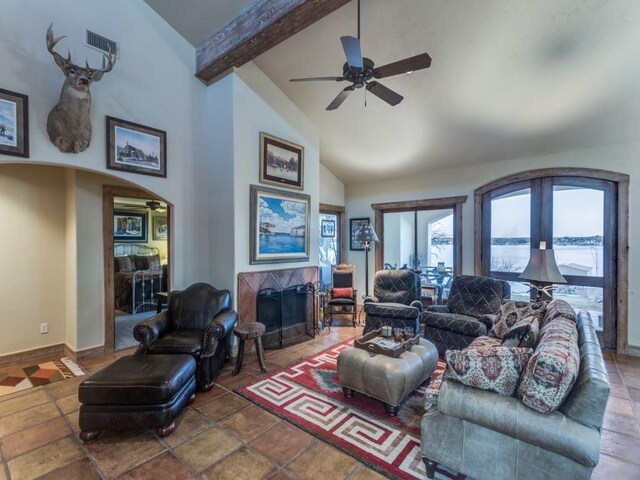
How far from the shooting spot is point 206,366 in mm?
3133

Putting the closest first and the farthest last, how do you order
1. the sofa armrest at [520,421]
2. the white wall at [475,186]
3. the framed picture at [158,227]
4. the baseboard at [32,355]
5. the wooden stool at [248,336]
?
the sofa armrest at [520,421], the wooden stool at [248,336], the baseboard at [32,355], the white wall at [475,186], the framed picture at [158,227]

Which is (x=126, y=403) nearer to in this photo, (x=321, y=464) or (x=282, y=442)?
(x=282, y=442)

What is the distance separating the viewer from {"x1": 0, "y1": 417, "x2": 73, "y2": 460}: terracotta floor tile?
226 cm

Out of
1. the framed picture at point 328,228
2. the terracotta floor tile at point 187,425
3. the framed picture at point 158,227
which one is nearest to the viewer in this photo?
the terracotta floor tile at point 187,425

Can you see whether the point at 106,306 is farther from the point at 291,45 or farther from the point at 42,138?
the point at 291,45

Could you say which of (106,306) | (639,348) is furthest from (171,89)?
(639,348)

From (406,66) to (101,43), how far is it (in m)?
3.31

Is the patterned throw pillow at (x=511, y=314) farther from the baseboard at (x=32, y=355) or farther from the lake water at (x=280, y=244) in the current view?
the baseboard at (x=32, y=355)

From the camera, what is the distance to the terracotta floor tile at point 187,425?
2378mm

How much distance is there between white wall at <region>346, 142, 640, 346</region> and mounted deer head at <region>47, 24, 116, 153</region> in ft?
16.7

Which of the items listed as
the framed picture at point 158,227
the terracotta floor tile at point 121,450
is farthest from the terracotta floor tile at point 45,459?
the framed picture at point 158,227

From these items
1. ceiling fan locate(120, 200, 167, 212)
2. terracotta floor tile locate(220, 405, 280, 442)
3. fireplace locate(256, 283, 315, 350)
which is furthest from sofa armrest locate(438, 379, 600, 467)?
ceiling fan locate(120, 200, 167, 212)

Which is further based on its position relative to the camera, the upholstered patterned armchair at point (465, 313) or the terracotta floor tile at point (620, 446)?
the upholstered patterned armchair at point (465, 313)

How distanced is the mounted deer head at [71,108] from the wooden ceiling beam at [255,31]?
4.32 ft
